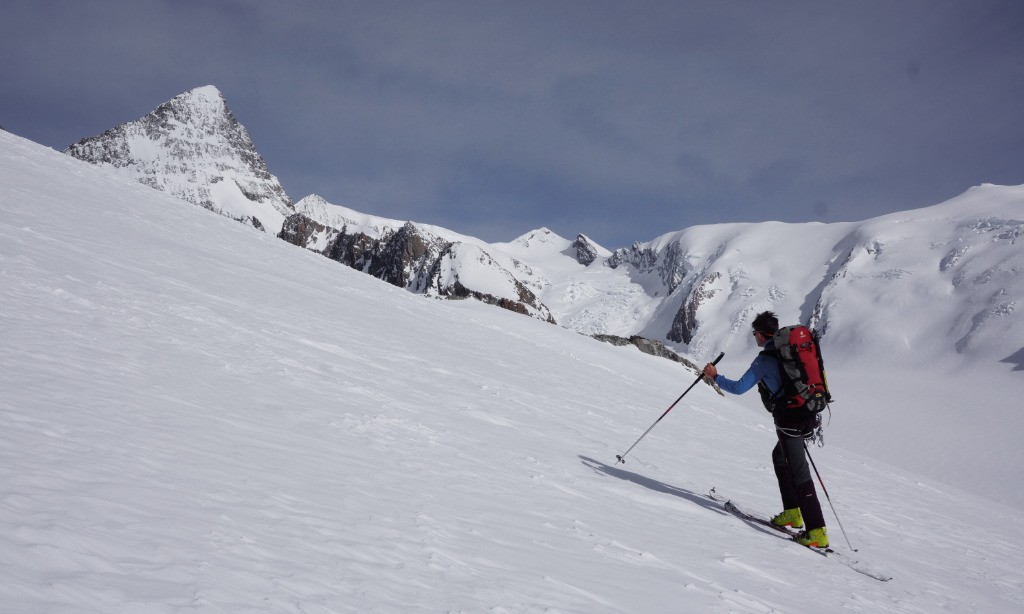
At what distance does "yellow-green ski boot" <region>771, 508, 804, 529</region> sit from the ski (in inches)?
3.5

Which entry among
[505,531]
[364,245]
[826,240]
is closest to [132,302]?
[505,531]

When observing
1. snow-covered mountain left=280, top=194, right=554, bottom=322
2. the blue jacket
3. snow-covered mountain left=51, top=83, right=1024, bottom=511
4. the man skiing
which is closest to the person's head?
the man skiing

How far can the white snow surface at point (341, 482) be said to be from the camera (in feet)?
9.96

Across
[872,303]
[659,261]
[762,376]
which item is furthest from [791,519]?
[659,261]

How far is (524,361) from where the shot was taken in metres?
16.7

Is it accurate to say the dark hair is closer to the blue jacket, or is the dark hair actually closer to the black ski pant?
the blue jacket

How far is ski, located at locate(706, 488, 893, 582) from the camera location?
593 centimetres

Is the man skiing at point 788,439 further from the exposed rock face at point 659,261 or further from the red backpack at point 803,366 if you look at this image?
the exposed rock face at point 659,261

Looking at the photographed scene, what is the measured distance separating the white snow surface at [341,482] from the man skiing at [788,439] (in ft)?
1.52

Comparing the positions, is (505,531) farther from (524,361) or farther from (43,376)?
(524,361)

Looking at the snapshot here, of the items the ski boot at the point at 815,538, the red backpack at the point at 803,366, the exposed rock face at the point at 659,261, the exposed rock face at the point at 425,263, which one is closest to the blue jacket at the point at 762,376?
the red backpack at the point at 803,366

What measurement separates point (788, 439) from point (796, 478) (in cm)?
46

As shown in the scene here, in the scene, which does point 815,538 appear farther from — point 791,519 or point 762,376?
point 762,376

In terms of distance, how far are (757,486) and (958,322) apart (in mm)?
76949
